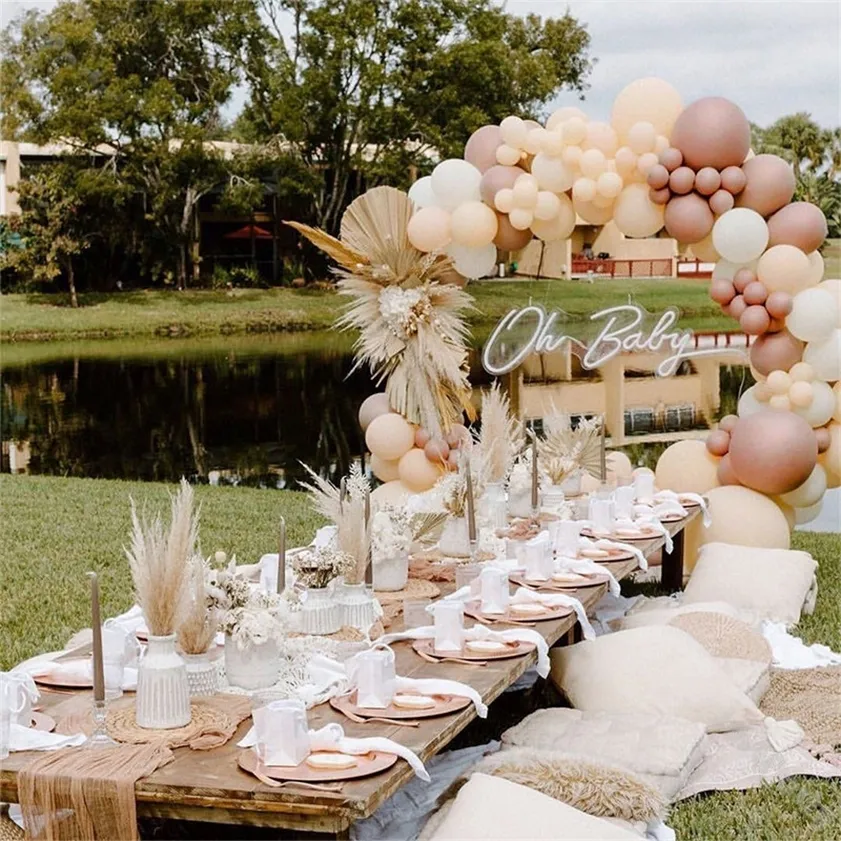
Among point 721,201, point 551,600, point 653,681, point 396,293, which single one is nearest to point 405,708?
point 551,600

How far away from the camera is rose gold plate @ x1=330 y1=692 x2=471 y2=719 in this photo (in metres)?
3.21

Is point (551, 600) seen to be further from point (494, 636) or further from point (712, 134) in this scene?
point (712, 134)

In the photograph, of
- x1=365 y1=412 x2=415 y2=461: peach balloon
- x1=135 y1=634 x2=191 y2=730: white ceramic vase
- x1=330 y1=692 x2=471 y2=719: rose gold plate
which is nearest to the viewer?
x1=135 y1=634 x2=191 y2=730: white ceramic vase

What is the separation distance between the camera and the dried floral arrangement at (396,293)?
287 inches

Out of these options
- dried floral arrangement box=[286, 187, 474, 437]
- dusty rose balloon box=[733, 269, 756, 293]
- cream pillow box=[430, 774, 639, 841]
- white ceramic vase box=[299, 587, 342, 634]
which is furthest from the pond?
cream pillow box=[430, 774, 639, 841]

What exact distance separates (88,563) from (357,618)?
4425mm

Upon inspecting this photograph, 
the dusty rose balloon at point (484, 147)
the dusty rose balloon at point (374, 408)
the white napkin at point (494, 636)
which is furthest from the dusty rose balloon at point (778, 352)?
the white napkin at point (494, 636)

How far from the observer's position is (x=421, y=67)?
91.2 ft

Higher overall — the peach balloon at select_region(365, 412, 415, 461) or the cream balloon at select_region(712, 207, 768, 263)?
the cream balloon at select_region(712, 207, 768, 263)

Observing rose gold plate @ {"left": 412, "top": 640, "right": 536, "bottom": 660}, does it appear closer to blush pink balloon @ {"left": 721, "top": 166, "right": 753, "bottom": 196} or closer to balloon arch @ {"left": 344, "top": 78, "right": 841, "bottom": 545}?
balloon arch @ {"left": 344, "top": 78, "right": 841, "bottom": 545}

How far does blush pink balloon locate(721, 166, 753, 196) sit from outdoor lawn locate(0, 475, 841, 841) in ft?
7.23

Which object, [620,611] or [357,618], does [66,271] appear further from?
[357,618]

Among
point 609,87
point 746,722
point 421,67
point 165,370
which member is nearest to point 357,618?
point 746,722

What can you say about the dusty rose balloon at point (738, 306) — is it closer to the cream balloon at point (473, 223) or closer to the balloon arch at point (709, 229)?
the balloon arch at point (709, 229)
